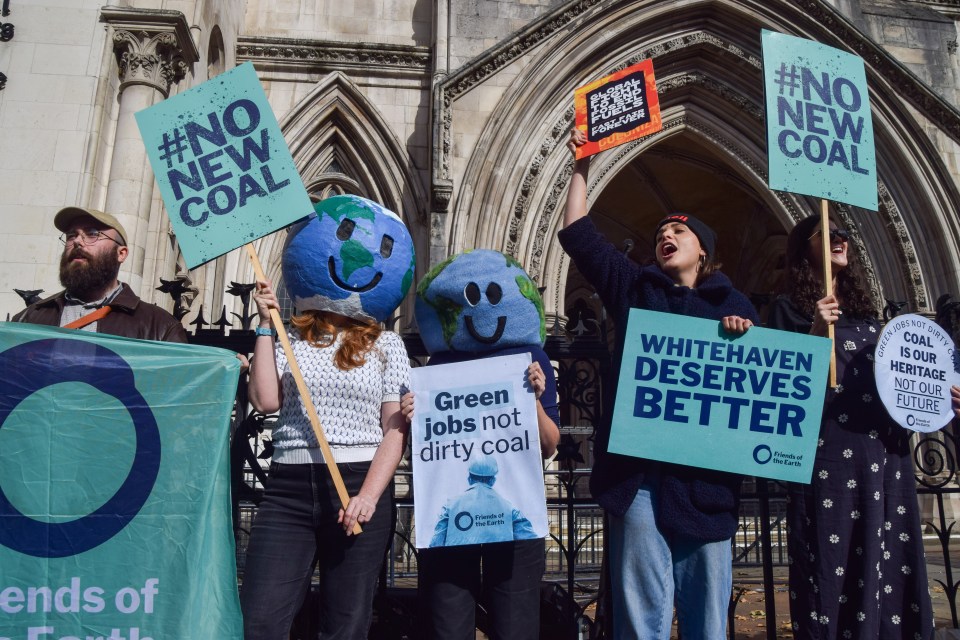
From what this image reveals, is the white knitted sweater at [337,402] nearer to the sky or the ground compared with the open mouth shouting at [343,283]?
nearer to the ground

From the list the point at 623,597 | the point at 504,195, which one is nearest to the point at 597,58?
the point at 504,195

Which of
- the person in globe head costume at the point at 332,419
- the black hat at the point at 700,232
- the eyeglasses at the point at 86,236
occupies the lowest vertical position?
the person in globe head costume at the point at 332,419

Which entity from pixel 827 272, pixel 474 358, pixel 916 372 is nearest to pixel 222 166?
pixel 474 358

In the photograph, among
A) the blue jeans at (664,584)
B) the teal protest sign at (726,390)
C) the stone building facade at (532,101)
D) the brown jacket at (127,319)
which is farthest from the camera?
the stone building facade at (532,101)

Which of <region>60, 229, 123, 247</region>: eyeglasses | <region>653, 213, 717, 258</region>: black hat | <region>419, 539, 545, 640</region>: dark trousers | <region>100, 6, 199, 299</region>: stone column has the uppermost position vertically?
<region>100, 6, 199, 299</region>: stone column

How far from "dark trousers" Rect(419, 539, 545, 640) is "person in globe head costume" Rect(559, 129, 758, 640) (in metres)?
0.33

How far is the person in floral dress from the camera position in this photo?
3020 millimetres

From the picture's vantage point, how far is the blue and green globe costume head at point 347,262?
9.92 ft

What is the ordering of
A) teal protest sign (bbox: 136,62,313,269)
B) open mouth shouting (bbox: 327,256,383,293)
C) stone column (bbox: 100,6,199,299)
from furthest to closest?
stone column (bbox: 100,6,199,299) → teal protest sign (bbox: 136,62,313,269) → open mouth shouting (bbox: 327,256,383,293)

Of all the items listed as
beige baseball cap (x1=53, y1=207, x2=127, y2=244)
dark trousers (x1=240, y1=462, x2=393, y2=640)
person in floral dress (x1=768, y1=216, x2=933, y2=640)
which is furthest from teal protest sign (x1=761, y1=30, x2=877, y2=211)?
beige baseball cap (x1=53, y1=207, x2=127, y2=244)

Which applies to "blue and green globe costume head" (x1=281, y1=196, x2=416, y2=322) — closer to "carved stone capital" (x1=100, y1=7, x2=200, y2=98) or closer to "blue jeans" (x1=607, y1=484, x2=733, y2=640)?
"blue jeans" (x1=607, y1=484, x2=733, y2=640)

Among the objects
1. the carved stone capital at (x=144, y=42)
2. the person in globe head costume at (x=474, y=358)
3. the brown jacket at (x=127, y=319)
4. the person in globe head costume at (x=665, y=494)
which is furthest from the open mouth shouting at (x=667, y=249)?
the carved stone capital at (x=144, y=42)

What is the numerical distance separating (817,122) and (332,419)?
2809 mm

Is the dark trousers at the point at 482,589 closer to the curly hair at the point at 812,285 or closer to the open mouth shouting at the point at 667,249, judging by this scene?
the open mouth shouting at the point at 667,249
